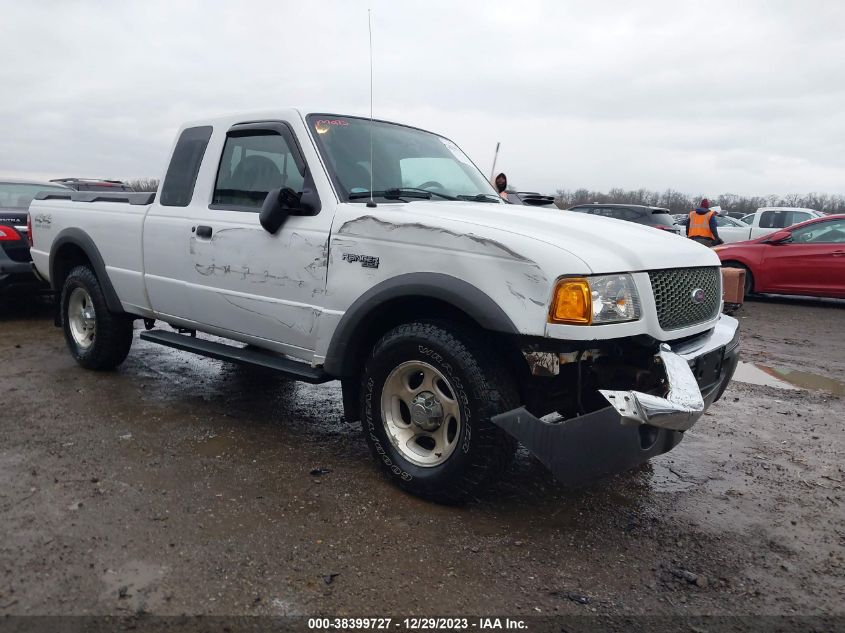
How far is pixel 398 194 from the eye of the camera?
12.4ft

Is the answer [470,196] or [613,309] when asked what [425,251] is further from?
[470,196]

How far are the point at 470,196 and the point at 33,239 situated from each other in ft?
14.1

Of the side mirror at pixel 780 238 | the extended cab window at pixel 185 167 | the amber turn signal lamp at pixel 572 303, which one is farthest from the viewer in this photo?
the side mirror at pixel 780 238

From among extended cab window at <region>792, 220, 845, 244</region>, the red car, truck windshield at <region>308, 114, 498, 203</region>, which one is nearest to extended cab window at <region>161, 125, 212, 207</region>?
truck windshield at <region>308, 114, 498, 203</region>

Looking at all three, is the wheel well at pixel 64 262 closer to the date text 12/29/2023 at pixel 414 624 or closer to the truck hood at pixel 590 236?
the truck hood at pixel 590 236

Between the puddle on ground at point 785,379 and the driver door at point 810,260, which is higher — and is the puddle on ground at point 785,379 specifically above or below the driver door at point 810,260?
below

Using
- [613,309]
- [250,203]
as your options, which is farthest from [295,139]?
[613,309]

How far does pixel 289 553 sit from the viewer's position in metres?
2.80

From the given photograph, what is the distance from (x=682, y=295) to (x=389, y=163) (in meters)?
1.87

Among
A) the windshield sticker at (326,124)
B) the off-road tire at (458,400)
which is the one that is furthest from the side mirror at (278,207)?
the off-road tire at (458,400)

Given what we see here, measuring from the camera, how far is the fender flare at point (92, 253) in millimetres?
5113

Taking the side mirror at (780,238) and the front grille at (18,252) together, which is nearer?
the front grille at (18,252)

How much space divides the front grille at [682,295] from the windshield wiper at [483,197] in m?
1.45

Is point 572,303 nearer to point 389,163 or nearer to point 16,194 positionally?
point 389,163
